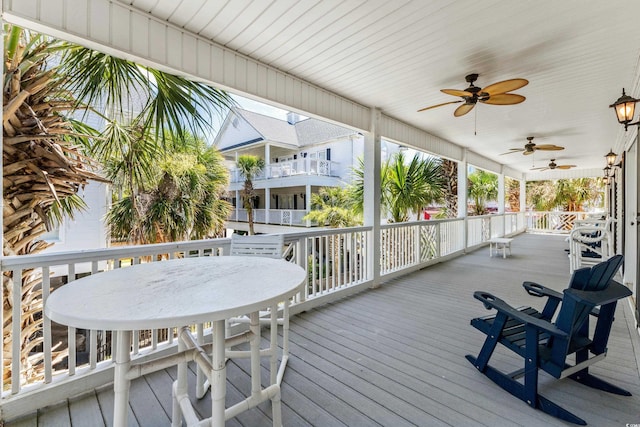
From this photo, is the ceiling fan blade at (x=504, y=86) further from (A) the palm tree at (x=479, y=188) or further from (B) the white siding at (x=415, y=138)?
(A) the palm tree at (x=479, y=188)

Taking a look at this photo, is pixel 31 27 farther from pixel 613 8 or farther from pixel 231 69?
pixel 613 8

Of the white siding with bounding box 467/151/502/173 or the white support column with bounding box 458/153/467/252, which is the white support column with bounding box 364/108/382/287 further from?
the white siding with bounding box 467/151/502/173

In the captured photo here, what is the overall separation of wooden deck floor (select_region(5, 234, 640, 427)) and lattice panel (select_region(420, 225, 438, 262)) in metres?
2.58

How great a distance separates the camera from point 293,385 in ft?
6.96

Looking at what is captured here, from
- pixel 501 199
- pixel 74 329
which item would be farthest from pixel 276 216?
pixel 74 329

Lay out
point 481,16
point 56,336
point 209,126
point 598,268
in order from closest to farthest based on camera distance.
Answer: point 598,268 → point 481,16 → point 209,126 → point 56,336

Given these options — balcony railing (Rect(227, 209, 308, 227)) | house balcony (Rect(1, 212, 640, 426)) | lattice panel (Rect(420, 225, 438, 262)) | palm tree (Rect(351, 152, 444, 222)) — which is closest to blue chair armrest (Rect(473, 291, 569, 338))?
house balcony (Rect(1, 212, 640, 426))

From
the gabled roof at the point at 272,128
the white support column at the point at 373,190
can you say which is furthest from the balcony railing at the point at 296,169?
the white support column at the point at 373,190

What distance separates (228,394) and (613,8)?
3976 millimetres

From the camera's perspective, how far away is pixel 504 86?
9.71ft

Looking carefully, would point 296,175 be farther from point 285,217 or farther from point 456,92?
point 456,92

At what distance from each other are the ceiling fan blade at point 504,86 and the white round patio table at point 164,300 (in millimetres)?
2718

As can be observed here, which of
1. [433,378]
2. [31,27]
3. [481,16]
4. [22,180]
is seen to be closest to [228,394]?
[433,378]

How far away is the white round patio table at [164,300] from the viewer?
104cm
